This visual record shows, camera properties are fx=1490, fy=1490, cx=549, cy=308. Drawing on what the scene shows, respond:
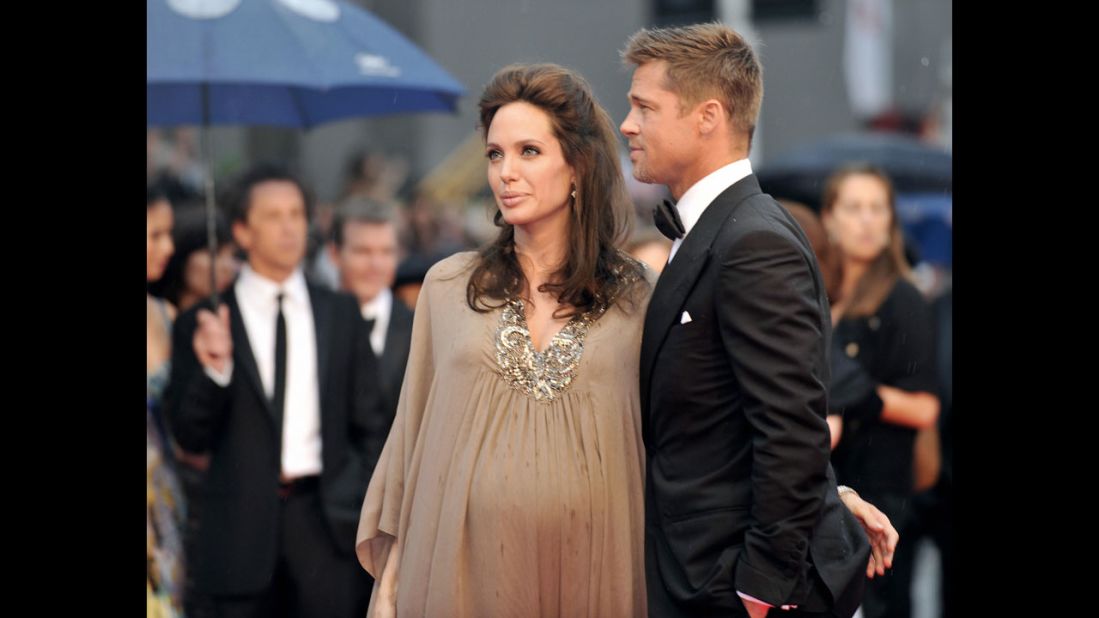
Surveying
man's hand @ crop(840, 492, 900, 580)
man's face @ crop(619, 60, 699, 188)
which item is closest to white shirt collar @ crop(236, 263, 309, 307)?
man's face @ crop(619, 60, 699, 188)

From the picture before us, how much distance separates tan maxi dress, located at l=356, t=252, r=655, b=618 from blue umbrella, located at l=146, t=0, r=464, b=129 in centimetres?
224

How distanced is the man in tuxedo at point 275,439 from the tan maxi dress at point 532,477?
76.5 inches

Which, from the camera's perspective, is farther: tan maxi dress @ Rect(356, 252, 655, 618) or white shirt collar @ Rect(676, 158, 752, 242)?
tan maxi dress @ Rect(356, 252, 655, 618)

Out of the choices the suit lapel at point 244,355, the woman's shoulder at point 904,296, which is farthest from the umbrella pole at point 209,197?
the woman's shoulder at point 904,296

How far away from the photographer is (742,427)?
3.73 metres

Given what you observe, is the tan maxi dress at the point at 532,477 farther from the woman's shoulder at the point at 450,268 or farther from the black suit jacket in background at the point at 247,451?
the black suit jacket in background at the point at 247,451

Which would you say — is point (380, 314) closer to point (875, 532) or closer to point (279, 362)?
point (279, 362)

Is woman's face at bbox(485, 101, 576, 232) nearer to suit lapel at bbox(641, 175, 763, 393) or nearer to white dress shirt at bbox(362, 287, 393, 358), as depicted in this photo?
suit lapel at bbox(641, 175, 763, 393)

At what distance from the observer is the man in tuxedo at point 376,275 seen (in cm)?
707

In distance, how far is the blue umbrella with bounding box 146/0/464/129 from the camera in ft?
19.5

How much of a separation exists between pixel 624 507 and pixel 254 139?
16418 mm

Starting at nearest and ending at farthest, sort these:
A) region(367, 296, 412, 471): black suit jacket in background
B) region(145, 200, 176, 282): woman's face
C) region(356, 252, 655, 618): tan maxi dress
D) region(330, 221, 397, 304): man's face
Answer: region(356, 252, 655, 618): tan maxi dress
region(367, 296, 412, 471): black suit jacket in background
region(145, 200, 176, 282): woman's face
region(330, 221, 397, 304): man's face
